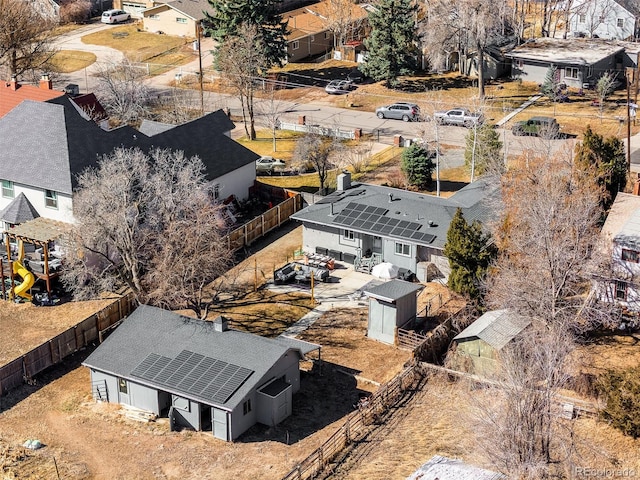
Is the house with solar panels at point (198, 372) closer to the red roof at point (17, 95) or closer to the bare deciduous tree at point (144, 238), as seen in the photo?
the bare deciduous tree at point (144, 238)

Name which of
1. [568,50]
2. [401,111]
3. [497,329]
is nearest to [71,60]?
[401,111]

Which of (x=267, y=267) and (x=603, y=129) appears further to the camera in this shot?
(x=603, y=129)

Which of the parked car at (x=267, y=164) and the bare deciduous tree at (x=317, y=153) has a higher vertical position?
the bare deciduous tree at (x=317, y=153)

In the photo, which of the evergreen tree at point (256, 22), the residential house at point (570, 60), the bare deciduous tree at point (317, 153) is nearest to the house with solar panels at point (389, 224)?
the bare deciduous tree at point (317, 153)

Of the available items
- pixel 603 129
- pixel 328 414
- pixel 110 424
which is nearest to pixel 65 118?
pixel 110 424

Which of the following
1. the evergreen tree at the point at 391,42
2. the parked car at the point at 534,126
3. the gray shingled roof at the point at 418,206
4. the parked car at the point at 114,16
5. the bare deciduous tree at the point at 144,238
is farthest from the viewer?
the parked car at the point at 114,16

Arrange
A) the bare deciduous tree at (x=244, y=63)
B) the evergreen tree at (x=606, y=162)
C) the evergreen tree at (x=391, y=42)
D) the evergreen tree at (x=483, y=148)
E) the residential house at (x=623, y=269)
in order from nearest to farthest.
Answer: the residential house at (x=623, y=269) → the evergreen tree at (x=606, y=162) → the evergreen tree at (x=483, y=148) → the bare deciduous tree at (x=244, y=63) → the evergreen tree at (x=391, y=42)

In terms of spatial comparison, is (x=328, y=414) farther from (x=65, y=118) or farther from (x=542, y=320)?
(x=65, y=118)

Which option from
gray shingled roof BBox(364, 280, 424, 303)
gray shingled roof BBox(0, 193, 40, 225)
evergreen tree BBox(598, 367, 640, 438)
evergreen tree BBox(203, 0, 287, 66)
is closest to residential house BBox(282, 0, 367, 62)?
evergreen tree BBox(203, 0, 287, 66)

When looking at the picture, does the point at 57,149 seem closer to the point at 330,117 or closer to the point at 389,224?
the point at 389,224
